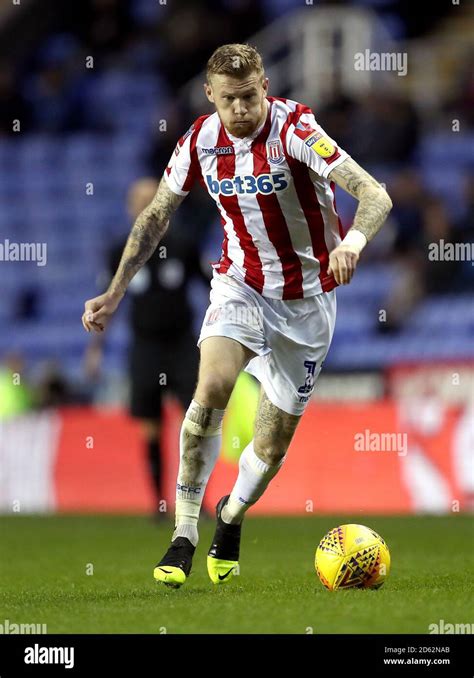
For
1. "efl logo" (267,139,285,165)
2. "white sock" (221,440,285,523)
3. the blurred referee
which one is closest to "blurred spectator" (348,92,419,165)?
the blurred referee

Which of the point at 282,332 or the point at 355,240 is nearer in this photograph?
the point at 355,240

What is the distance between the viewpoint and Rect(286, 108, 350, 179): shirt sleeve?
551cm

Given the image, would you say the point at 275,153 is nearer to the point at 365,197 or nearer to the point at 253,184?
the point at 253,184

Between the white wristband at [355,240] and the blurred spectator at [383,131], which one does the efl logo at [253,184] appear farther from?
the blurred spectator at [383,131]

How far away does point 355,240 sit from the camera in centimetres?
504

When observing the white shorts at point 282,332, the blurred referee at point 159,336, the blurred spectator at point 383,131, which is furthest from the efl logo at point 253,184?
the blurred spectator at point 383,131

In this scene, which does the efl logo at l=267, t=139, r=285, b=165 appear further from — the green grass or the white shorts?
the green grass

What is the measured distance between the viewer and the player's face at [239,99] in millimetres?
5523

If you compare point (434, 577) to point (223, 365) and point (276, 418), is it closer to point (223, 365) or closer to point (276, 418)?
point (276, 418)

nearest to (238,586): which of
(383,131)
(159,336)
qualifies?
(159,336)

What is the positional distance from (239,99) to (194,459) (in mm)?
1522

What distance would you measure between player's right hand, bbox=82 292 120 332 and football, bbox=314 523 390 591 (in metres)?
1.32

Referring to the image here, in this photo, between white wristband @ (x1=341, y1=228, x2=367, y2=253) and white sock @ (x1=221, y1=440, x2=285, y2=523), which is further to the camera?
white sock @ (x1=221, y1=440, x2=285, y2=523)
